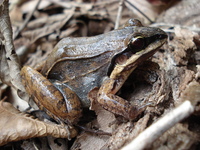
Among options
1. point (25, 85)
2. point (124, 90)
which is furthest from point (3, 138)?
point (124, 90)

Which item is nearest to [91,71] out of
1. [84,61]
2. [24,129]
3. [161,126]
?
[84,61]

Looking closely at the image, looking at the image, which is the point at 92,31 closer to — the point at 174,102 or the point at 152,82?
the point at 152,82

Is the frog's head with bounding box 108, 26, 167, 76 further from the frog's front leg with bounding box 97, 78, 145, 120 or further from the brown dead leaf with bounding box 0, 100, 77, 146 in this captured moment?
the brown dead leaf with bounding box 0, 100, 77, 146

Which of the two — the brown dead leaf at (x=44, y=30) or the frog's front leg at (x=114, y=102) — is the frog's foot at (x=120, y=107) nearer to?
the frog's front leg at (x=114, y=102)

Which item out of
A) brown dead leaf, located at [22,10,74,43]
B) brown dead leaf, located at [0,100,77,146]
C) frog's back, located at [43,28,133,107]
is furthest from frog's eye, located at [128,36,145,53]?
brown dead leaf, located at [22,10,74,43]

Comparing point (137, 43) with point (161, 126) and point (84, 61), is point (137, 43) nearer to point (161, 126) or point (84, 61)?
point (84, 61)

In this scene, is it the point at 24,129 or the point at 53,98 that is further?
the point at 53,98
